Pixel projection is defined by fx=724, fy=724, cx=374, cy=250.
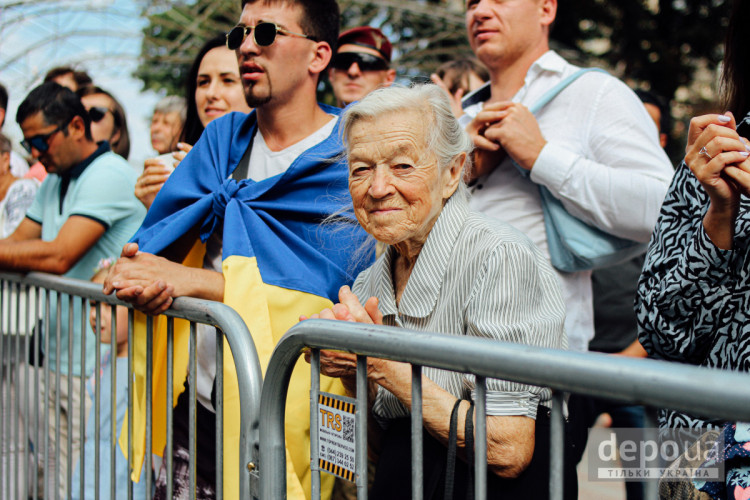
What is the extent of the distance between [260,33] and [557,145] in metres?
1.13

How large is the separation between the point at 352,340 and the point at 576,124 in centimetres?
150

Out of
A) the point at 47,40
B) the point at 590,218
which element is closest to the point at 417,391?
the point at 590,218

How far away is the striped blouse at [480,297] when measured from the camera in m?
1.80

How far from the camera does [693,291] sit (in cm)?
169

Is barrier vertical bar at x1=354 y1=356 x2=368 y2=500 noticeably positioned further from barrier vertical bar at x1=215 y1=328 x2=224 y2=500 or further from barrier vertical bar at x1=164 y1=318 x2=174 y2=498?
barrier vertical bar at x1=164 y1=318 x2=174 y2=498

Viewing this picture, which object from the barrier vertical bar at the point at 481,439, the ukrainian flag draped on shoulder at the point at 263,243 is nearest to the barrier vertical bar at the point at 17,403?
the ukrainian flag draped on shoulder at the point at 263,243

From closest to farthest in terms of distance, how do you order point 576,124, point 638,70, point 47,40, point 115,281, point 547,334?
point 547,334 → point 115,281 → point 576,124 → point 47,40 → point 638,70

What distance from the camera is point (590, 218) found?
2.48 meters

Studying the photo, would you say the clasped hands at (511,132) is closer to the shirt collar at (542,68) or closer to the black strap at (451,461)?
the shirt collar at (542,68)

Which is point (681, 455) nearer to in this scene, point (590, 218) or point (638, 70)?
point (590, 218)

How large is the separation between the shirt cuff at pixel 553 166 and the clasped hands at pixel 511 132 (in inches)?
0.9

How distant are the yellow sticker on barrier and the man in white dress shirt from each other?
3.89 feet

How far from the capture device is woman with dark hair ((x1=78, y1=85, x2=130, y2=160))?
496cm

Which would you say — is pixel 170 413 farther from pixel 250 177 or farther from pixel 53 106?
pixel 53 106
